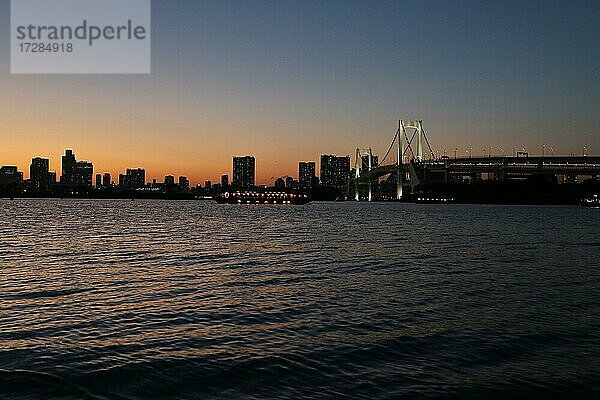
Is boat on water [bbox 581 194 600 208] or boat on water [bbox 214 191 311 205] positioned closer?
boat on water [bbox 581 194 600 208]

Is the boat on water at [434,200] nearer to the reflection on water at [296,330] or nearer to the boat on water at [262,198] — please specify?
the boat on water at [262,198]

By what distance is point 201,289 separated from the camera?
1355 cm

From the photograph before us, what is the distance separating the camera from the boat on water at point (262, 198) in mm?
145750

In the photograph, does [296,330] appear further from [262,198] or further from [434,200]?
[434,200]

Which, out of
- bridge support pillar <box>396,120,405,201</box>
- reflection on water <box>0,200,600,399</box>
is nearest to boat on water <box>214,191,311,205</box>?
bridge support pillar <box>396,120,405,201</box>

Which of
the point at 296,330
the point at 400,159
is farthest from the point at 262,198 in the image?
the point at 296,330

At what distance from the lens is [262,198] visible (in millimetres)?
150375

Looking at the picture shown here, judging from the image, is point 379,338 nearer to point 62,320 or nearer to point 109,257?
point 62,320

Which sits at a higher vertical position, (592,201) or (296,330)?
(592,201)

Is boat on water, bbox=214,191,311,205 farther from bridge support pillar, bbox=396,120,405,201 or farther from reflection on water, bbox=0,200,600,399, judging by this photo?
reflection on water, bbox=0,200,600,399

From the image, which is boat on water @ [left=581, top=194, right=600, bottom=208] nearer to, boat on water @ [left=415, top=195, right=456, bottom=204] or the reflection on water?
boat on water @ [left=415, top=195, right=456, bottom=204]

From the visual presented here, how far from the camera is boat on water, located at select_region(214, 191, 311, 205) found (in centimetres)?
14575

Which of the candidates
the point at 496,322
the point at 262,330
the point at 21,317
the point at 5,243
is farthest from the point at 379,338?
the point at 5,243

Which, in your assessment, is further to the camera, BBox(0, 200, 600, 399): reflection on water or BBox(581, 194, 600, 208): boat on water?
BBox(581, 194, 600, 208): boat on water
